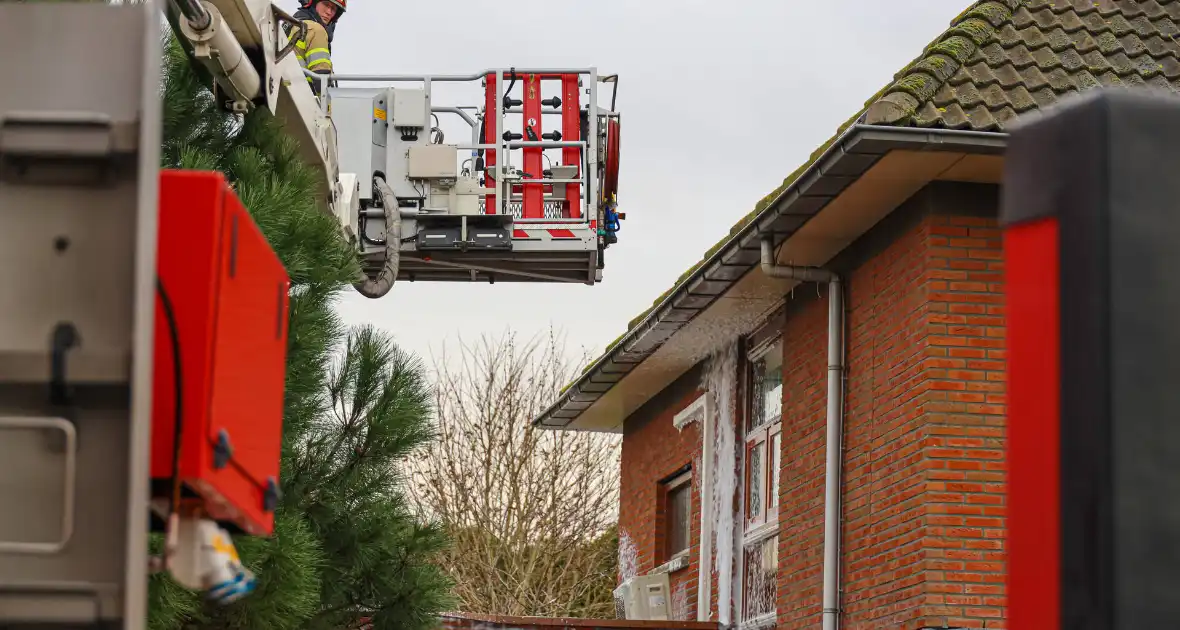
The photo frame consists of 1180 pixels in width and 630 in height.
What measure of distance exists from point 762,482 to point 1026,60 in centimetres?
496

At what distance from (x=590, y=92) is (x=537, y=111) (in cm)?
56

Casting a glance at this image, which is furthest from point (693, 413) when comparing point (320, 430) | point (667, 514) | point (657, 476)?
point (320, 430)

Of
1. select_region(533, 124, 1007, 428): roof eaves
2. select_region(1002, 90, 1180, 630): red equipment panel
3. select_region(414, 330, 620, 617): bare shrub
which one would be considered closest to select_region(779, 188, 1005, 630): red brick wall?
select_region(533, 124, 1007, 428): roof eaves

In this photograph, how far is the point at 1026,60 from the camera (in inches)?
408

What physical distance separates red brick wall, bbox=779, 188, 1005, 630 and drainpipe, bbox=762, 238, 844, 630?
95 mm

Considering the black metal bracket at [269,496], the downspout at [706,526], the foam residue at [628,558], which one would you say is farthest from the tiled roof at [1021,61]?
the foam residue at [628,558]

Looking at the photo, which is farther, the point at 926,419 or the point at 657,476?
the point at 657,476

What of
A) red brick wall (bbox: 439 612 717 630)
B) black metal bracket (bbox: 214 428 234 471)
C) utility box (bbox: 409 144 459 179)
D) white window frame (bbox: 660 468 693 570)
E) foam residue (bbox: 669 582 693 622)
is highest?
utility box (bbox: 409 144 459 179)

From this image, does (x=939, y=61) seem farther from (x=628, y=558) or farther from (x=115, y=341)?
(x=628, y=558)

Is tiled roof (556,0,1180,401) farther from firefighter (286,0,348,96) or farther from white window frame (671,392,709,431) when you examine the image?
firefighter (286,0,348,96)

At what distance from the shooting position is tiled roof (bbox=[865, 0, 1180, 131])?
9.57 m

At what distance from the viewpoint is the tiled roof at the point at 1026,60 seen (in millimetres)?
9570

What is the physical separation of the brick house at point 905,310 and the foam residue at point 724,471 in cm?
84

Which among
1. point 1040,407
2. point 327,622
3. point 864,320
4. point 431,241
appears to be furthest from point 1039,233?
point 431,241
